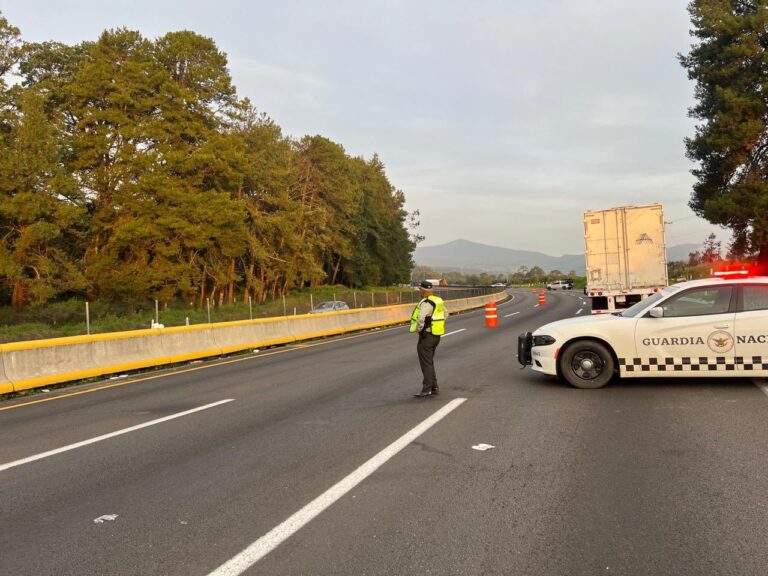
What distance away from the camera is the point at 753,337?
7.80 m

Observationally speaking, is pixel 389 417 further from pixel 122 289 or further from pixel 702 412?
pixel 122 289

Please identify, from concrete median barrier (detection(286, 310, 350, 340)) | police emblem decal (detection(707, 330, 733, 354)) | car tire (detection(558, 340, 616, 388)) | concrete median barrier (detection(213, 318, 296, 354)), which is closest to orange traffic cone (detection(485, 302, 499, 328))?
concrete median barrier (detection(286, 310, 350, 340))

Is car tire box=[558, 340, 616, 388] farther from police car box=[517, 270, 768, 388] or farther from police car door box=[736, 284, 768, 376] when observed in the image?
police car door box=[736, 284, 768, 376]

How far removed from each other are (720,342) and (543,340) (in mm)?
2331

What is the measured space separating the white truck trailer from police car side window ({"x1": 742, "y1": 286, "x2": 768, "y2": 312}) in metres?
9.94

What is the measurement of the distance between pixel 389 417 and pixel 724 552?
13.8ft

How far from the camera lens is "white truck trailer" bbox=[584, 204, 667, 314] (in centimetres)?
1767

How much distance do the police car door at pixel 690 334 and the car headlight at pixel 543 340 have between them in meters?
1.16

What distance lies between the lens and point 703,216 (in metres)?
33.3

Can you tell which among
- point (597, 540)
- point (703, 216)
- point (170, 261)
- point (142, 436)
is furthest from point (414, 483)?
point (170, 261)

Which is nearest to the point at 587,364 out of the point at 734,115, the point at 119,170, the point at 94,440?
the point at 94,440

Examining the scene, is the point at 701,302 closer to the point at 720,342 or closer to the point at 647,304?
the point at 720,342

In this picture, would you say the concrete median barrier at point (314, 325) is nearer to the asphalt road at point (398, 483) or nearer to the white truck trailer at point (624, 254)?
the white truck trailer at point (624, 254)

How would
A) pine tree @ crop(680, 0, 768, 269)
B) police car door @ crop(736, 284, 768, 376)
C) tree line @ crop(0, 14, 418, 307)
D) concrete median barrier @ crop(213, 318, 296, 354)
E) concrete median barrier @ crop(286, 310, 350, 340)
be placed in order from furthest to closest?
tree line @ crop(0, 14, 418, 307)
pine tree @ crop(680, 0, 768, 269)
concrete median barrier @ crop(286, 310, 350, 340)
concrete median barrier @ crop(213, 318, 296, 354)
police car door @ crop(736, 284, 768, 376)
